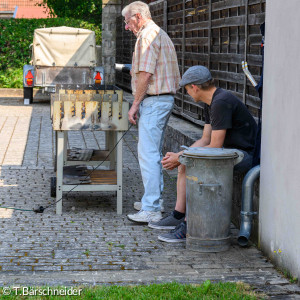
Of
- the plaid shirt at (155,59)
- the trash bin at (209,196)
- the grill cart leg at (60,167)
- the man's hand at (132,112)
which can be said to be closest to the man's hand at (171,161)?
the trash bin at (209,196)

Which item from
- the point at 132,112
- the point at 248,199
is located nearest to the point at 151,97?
the point at 132,112

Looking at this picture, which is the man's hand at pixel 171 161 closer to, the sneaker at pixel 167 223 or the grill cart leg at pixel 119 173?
the sneaker at pixel 167 223

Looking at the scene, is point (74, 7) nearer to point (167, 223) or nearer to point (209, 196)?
point (167, 223)

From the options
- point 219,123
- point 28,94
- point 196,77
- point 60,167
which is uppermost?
point 196,77

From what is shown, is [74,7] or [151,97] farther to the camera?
[74,7]

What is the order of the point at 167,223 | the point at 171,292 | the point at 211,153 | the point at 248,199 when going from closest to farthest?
1. the point at 171,292
2. the point at 211,153
3. the point at 248,199
4. the point at 167,223

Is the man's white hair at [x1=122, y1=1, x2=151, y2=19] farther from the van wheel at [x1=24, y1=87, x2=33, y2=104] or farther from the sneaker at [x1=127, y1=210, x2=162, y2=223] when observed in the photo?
the van wheel at [x1=24, y1=87, x2=33, y2=104]

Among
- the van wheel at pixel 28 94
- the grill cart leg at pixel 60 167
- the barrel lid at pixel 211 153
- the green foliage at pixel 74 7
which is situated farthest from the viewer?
the green foliage at pixel 74 7

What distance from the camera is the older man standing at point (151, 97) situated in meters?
6.55

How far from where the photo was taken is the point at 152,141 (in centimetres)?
664

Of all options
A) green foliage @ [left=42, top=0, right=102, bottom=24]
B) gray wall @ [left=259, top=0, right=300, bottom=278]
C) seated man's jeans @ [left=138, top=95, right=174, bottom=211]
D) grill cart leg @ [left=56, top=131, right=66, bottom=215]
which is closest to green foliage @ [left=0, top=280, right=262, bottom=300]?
gray wall @ [left=259, top=0, right=300, bottom=278]

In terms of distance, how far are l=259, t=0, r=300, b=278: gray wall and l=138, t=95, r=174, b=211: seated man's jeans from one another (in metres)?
1.38

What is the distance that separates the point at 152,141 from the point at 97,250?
143cm

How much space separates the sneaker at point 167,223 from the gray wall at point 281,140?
3.19 feet
